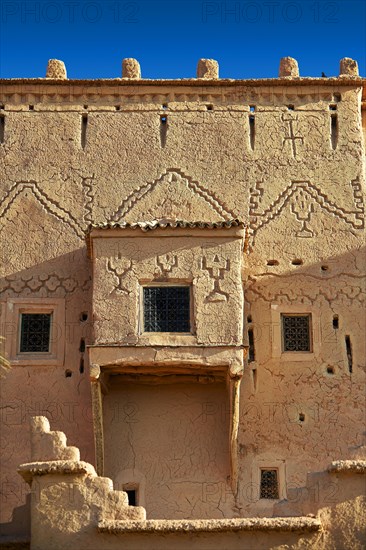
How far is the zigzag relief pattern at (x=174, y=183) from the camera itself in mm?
18984

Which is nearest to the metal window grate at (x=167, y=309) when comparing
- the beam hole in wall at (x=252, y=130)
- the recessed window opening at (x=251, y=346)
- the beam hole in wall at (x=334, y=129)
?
the recessed window opening at (x=251, y=346)

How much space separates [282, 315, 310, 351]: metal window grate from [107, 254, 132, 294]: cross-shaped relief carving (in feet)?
8.97

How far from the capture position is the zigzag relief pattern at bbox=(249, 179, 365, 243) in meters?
19.0

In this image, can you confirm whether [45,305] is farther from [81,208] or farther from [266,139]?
[266,139]

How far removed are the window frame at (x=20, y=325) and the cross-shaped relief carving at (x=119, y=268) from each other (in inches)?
52.0

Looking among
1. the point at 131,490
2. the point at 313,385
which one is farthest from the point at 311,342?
the point at 131,490

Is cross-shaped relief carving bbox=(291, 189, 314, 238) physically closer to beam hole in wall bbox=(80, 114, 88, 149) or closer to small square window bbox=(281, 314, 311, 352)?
small square window bbox=(281, 314, 311, 352)

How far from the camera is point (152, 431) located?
17672 millimetres

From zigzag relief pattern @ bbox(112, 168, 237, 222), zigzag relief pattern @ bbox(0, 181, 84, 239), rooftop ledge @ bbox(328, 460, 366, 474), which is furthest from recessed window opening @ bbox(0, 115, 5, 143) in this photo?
rooftop ledge @ bbox(328, 460, 366, 474)

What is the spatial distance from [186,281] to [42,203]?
10.3ft

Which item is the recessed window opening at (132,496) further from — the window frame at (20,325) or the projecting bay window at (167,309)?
the projecting bay window at (167,309)

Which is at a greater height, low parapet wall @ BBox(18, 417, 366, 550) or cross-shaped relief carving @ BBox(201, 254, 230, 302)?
cross-shaped relief carving @ BBox(201, 254, 230, 302)

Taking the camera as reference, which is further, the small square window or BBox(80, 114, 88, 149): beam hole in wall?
BBox(80, 114, 88, 149): beam hole in wall

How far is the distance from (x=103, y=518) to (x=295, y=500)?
2.35 m
